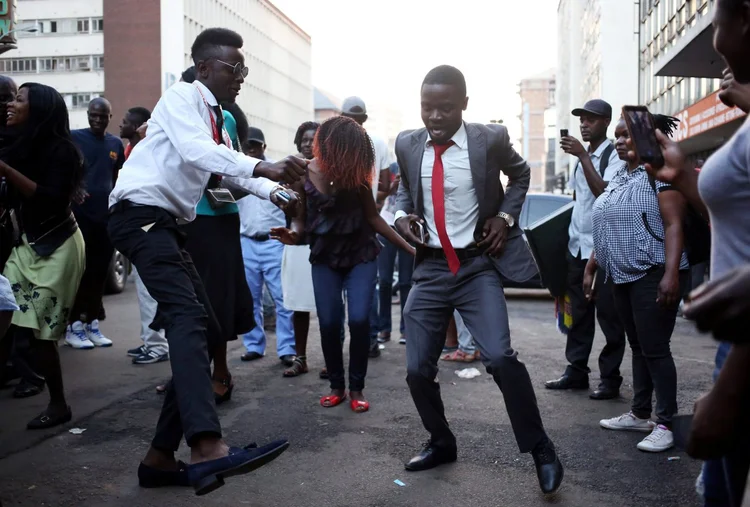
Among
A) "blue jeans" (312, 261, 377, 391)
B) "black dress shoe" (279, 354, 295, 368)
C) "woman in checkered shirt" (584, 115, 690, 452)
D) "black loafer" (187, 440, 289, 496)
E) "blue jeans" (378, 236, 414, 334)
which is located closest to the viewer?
"black loafer" (187, 440, 289, 496)

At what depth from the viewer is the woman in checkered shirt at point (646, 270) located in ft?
15.4

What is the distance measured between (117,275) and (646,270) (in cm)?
1043

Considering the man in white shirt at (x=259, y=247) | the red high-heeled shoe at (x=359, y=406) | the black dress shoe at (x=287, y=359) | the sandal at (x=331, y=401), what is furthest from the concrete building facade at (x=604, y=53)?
the red high-heeled shoe at (x=359, y=406)

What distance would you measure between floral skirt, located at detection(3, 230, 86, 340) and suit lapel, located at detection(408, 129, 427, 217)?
241 centimetres

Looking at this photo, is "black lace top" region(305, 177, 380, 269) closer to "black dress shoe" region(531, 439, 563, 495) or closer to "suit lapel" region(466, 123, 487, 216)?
"suit lapel" region(466, 123, 487, 216)

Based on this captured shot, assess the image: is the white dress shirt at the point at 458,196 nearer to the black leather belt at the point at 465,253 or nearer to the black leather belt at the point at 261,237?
the black leather belt at the point at 465,253

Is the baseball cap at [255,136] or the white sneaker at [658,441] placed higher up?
the baseball cap at [255,136]

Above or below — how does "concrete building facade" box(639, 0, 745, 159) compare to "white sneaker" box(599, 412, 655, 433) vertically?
above

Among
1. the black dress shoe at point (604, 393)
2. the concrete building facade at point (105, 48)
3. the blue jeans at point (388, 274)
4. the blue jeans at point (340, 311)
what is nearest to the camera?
the blue jeans at point (340, 311)

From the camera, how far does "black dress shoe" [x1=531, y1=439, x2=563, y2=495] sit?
4039 millimetres

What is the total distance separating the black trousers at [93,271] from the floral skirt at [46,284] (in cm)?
98

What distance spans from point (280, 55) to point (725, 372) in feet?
426

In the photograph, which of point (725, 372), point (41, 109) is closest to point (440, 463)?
point (725, 372)

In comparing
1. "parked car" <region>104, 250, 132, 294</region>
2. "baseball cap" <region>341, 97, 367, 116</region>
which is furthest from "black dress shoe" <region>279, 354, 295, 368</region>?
"parked car" <region>104, 250, 132, 294</region>
